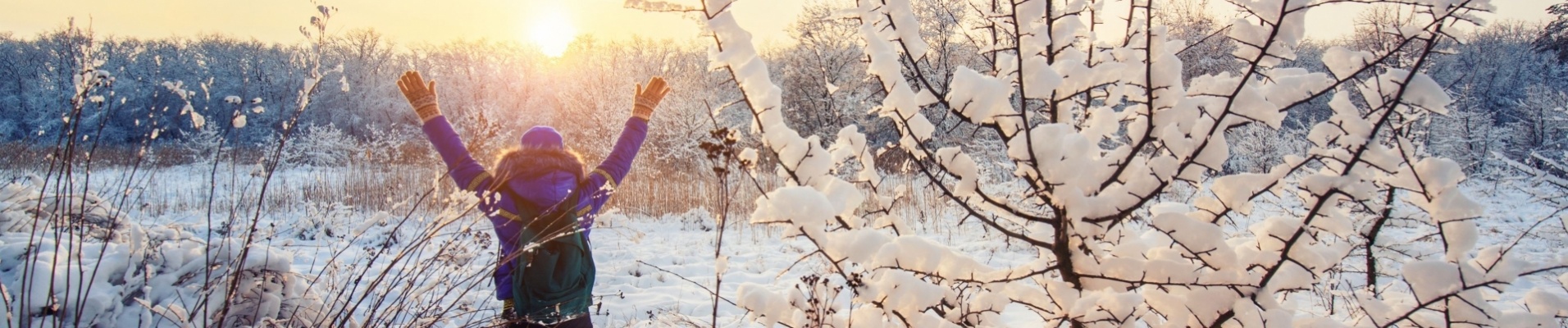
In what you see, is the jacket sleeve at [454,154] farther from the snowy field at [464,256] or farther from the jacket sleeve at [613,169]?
the jacket sleeve at [613,169]

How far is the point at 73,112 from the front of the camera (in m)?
1.34

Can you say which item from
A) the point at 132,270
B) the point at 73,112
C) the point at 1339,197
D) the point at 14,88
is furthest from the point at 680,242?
the point at 14,88

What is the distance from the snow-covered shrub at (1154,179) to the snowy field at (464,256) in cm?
14

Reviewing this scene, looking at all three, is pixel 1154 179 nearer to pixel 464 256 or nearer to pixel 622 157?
pixel 464 256

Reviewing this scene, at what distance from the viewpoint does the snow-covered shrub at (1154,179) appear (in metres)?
1.04

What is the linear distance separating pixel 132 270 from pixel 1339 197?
9.51ft

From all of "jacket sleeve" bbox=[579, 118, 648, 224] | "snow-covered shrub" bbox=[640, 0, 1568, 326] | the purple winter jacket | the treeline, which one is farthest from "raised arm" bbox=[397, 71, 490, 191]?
the treeline

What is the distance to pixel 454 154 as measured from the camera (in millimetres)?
2500

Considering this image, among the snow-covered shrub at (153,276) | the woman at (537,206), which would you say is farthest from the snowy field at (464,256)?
the woman at (537,206)

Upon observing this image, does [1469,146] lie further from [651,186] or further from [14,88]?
[14,88]

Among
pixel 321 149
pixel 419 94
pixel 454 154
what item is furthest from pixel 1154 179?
pixel 321 149

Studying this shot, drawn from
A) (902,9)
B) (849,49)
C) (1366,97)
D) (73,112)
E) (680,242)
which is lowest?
(680,242)

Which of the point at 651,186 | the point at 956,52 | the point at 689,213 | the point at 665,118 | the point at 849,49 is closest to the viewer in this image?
the point at 689,213

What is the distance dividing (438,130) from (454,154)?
0.11m
